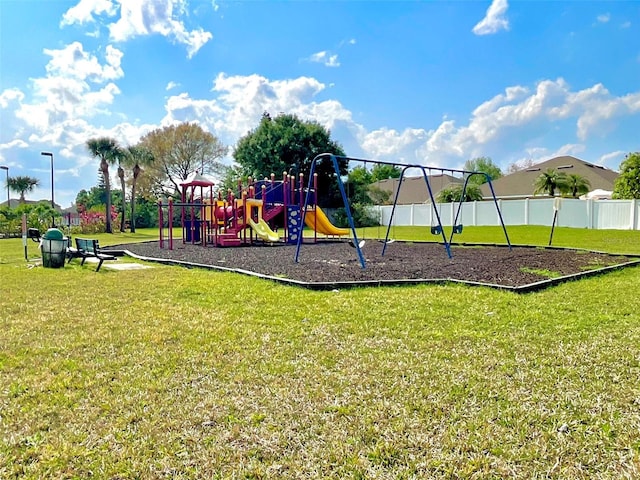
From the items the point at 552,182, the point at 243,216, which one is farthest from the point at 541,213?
the point at 243,216

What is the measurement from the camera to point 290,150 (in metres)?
32.5

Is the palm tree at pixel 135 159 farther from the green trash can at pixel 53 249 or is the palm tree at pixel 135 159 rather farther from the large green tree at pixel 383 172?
the large green tree at pixel 383 172

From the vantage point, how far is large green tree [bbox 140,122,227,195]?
3994 centimetres

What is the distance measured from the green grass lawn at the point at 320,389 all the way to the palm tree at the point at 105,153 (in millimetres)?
28706

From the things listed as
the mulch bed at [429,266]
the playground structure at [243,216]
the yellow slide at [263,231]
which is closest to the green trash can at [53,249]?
the mulch bed at [429,266]

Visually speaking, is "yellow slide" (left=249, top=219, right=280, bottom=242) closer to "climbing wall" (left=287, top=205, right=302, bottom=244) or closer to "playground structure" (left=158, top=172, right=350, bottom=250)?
"playground structure" (left=158, top=172, right=350, bottom=250)

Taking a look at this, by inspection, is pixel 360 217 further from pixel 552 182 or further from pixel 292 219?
pixel 292 219

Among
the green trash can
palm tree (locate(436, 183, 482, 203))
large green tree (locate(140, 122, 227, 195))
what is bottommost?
the green trash can

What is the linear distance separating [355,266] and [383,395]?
629cm

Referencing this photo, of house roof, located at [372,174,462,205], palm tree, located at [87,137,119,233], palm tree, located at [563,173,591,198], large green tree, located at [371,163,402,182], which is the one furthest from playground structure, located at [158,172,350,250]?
large green tree, located at [371,163,402,182]

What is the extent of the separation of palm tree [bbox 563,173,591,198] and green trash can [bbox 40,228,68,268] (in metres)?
29.9

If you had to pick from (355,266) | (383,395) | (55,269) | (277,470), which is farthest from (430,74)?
(277,470)

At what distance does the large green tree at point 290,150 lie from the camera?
32.5 meters

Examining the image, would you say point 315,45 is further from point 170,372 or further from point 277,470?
point 277,470
